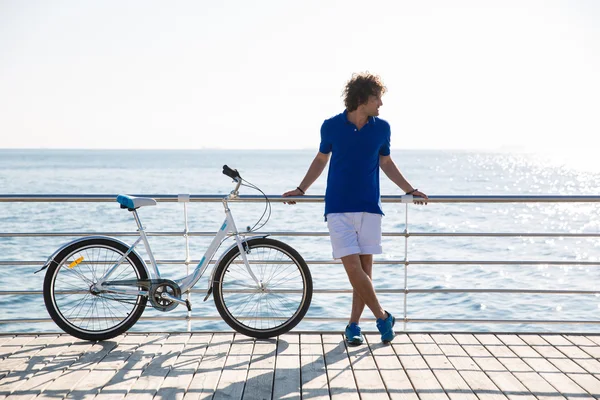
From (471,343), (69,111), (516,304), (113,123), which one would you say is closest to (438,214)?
(516,304)

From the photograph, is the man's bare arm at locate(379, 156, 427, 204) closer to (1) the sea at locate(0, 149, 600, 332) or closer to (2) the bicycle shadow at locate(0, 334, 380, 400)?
(1) the sea at locate(0, 149, 600, 332)

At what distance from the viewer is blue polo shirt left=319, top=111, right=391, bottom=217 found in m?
3.75

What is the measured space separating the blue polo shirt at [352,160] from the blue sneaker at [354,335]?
70 centimetres

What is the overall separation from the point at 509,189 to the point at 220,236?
1626 inches

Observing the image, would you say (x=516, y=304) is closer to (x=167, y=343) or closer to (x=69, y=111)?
(x=167, y=343)

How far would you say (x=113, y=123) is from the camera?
7381 centimetres

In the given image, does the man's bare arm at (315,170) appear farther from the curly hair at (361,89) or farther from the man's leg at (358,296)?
the man's leg at (358,296)

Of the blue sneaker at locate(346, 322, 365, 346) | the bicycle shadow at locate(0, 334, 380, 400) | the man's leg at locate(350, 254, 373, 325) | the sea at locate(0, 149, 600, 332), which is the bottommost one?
the sea at locate(0, 149, 600, 332)

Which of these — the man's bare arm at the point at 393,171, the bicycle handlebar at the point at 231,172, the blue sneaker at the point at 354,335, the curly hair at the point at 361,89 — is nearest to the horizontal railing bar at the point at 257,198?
the man's bare arm at the point at 393,171

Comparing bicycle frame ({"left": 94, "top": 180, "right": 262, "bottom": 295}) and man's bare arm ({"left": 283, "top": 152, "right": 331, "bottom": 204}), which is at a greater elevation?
man's bare arm ({"left": 283, "top": 152, "right": 331, "bottom": 204})

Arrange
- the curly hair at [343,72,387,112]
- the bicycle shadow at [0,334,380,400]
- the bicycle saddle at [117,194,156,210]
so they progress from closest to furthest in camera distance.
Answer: the bicycle shadow at [0,334,380,400], the curly hair at [343,72,387,112], the bicycle saddle at [117,194,156,210]

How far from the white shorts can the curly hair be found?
64 cm

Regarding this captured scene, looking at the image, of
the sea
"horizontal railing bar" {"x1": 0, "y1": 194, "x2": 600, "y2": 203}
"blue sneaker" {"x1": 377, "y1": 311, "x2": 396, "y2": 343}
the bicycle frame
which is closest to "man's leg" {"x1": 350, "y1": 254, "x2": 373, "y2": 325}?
"blue sneaker" {"x1": 377, "y1": 311, "x2": 396, "y2": 343}

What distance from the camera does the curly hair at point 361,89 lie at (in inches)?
145
